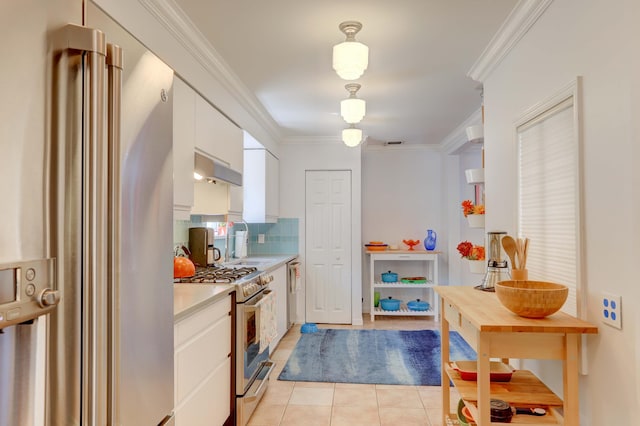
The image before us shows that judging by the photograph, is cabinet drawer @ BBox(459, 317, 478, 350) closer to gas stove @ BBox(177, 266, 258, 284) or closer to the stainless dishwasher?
gas stove @ BBox(177, 266, 258, 284)

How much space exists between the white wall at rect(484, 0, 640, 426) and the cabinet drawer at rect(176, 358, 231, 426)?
1.67 m

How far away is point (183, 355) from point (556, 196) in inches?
72.7

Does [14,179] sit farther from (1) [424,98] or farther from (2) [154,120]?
(1) [424,98]

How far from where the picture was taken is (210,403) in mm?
2264

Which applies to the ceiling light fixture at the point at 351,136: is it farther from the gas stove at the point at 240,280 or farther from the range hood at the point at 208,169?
the gas stove at the point at 240,280

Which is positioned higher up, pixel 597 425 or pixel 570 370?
pixel 570 370

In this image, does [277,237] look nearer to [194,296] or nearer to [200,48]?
[200,48]

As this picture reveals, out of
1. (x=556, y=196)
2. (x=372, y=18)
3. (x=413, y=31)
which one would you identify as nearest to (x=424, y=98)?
(x=413, y=31)

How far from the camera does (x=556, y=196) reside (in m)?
1.99

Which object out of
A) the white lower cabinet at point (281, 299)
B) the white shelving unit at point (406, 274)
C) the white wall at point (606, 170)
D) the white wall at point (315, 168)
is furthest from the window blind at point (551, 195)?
the white shelving unit at point (406, 274)

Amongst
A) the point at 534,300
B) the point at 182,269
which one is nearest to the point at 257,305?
the point at 182,269

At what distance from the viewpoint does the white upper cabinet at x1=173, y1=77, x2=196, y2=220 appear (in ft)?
7.66

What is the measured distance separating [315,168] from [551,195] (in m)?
3.67

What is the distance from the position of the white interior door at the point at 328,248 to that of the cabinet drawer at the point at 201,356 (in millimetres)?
2907
